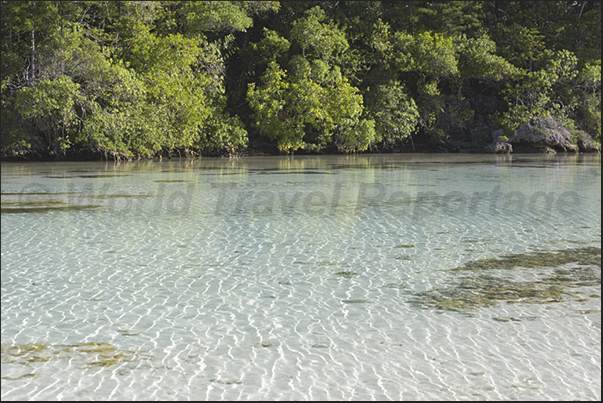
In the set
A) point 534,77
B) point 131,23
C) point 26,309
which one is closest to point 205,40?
point 131,23

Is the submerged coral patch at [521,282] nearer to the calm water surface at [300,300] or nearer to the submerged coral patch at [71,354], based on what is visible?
the calm water surface at [300,300]

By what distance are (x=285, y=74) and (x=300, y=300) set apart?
68.0 ft

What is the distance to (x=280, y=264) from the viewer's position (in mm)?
6008

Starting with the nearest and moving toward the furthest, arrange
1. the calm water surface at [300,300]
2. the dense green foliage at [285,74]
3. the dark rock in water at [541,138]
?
the calm water surface at [300,300] → the dense green foliage at [285,74] → the dark rock in water at [541,138]

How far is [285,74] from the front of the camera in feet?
81.4

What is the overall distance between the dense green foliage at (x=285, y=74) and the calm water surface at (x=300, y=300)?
10.3 m

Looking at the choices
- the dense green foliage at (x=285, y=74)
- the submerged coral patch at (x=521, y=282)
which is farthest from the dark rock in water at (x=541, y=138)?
the submerged coral patch at (x=521, y=282)

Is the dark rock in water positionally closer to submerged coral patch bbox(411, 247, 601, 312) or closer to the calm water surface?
the calm water surface

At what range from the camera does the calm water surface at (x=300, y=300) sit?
3383 mm

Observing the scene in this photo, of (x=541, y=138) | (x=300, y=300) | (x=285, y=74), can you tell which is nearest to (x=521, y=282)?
(x=300, y=300)

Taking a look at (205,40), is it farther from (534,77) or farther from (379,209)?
(379,209)

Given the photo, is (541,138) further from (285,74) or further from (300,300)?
(300,300)

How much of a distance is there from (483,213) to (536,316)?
501 cm

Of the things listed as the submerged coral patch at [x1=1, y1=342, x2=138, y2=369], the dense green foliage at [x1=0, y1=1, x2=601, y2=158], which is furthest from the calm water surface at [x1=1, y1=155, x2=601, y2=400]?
the dense green foliage at [x1=0, y1=1, x2=601, y2=158]
